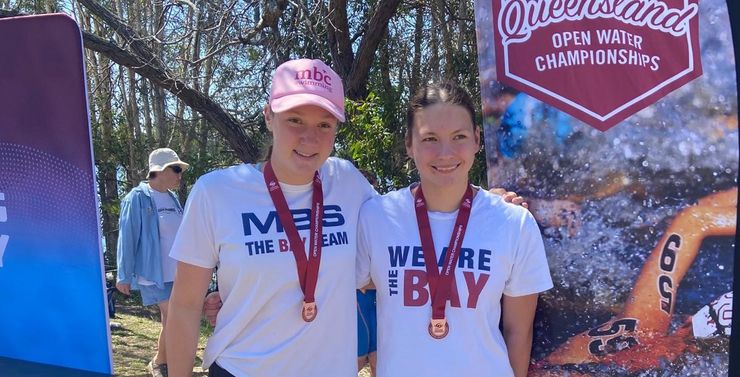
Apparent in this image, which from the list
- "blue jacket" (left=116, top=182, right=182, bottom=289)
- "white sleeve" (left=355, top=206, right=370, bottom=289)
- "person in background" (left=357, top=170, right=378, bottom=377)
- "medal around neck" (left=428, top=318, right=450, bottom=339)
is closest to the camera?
"medal around neck" (left=428, top=318, right=450, bottom=339)

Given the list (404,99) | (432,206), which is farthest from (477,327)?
(404,99)

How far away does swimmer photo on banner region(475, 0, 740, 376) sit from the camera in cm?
273

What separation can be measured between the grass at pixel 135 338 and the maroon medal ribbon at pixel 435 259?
165 inches

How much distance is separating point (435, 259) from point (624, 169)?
930 millimetres

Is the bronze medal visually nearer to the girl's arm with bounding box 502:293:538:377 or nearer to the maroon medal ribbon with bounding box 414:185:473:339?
the maroon medal ribbon with bounding box 414:185:473:339

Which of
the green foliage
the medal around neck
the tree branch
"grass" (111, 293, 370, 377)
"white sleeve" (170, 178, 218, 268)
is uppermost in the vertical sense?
the tree branch

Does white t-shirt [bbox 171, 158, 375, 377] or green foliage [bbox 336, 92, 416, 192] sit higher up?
green foliage [bbox 336, 92, 416, 192]

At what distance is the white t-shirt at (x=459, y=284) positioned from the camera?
2.31m

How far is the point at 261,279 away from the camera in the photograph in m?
2.39

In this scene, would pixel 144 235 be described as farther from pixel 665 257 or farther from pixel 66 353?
pixel 665 257

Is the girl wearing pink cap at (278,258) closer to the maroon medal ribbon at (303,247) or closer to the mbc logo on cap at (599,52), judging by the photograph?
the maroon medal ribbon at (303,247)

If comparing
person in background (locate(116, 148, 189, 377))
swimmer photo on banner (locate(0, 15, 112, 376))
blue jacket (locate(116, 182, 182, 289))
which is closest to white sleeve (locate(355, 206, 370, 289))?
swimmer photo on banner (locate(0, 15, 112, 376))

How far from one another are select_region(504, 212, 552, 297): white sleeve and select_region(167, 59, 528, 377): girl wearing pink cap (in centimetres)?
54

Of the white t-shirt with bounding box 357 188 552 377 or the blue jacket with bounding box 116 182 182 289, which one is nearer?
the white t-shirt with bounding box 357 188 552 377
